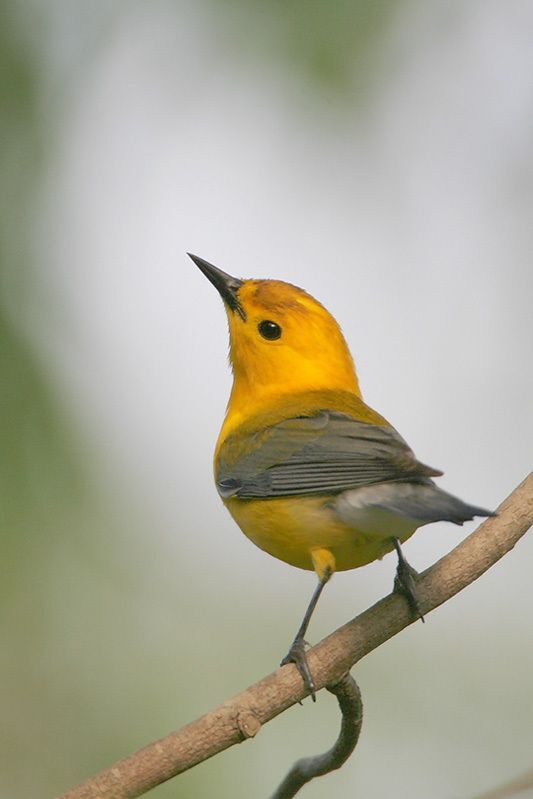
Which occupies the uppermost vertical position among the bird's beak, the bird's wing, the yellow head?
the bird's beak

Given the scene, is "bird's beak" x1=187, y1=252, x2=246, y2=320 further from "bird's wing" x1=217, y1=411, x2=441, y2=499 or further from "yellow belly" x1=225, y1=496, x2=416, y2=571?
"yellow belly" x1=225, y1=496, x2=416, y2=571

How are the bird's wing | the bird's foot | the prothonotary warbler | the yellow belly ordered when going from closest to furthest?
the bird's foot → the prothonotary warbler → the bird's wing → the yellow belly

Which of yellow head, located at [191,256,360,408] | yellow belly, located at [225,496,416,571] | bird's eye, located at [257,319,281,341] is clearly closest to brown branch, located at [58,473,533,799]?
yellow belly, located at [225,496,416,571]

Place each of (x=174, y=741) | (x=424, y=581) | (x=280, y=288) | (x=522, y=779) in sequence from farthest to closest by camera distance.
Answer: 1. (x=280, y=288)
2. (x=424, y=581)
3. (x=174, y=741)
4. (x=522, y=779)

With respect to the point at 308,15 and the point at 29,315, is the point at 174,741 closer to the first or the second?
the point at 29,315

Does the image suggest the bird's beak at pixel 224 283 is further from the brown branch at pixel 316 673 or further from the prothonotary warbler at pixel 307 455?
the brown branch at pixel 316 673

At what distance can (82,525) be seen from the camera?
6.49m

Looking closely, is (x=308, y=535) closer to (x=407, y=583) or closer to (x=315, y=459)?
(x=315, y=459)

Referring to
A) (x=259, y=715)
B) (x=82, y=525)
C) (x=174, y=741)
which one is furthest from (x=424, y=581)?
(x=82, y=525)

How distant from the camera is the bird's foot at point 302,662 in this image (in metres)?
3.83

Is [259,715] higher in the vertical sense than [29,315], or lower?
lower

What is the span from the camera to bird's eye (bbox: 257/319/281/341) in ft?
19.4

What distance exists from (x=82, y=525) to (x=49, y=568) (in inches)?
12.0

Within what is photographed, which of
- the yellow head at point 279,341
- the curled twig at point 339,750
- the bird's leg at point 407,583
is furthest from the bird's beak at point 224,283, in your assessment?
the curled twig at point 339,750
